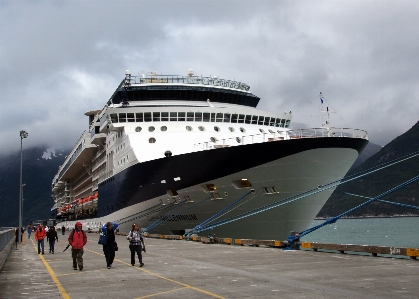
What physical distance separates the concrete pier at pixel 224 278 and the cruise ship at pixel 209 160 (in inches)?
286

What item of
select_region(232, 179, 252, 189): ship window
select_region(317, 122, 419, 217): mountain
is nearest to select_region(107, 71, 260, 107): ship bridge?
select_region(232, 179, 252, 189): ship window

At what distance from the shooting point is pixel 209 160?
25047 mm

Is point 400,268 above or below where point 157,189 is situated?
below

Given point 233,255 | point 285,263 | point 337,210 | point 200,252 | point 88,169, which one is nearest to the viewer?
point 285,263

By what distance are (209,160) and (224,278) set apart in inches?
529

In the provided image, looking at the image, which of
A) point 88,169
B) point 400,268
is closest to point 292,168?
point 400,268

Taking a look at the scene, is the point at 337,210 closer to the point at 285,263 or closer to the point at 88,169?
the point at 88,169

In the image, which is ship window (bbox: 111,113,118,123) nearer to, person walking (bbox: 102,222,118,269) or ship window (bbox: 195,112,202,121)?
ship window (bbox: 195,112,202,121)

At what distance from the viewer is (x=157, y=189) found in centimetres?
2812

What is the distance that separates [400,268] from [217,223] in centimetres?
1466

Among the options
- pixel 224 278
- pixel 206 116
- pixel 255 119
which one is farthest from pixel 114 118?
pixel 224 278

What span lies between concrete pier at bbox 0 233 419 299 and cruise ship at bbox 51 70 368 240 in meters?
7.27

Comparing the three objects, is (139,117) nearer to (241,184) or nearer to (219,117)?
(219,117)

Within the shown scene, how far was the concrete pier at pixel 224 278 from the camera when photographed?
9.70m
